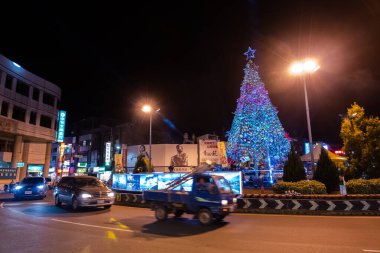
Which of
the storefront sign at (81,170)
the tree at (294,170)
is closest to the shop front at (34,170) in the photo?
the storefront sign at (81,170)

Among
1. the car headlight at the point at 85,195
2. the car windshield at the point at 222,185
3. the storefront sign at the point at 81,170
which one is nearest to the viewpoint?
the car windshield at the point at 222,185

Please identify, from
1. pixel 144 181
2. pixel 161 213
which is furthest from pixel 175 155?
pixel 161 213

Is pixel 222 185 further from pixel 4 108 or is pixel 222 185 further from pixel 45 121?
pixel 45 121

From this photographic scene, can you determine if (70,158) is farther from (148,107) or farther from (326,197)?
(326,197)

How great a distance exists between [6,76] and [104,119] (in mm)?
38750

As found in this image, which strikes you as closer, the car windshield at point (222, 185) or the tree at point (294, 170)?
the car windshield at point (222, 185)

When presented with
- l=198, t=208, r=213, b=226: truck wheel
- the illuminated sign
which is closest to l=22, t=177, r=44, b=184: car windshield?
l=198, t=208, r=213, b=226: truck wheel

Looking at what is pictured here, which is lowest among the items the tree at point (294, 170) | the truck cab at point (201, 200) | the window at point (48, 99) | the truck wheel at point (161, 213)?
the truck wheel at point (161, 213)

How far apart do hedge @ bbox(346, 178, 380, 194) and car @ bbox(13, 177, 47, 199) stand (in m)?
21.6

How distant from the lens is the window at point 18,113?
36.8m

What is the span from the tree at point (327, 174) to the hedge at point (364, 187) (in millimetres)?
1644

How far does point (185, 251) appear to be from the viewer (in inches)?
257

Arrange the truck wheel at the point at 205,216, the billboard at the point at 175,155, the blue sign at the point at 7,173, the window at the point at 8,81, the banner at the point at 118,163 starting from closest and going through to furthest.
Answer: the truck wheel at the point at 205,216, the blue sign at the point at 7,173, the window at the point at 8,81, the banner at the point at 118,163, the billboard at the point at 175,155

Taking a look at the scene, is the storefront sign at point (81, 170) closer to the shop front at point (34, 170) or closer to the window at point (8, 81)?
the shop front at point (34, 170)
